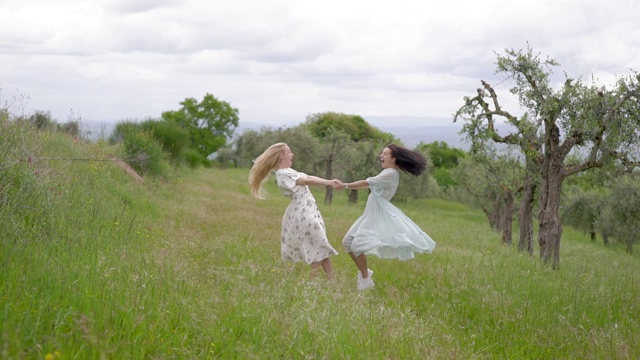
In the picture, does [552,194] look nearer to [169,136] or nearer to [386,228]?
[386,228]

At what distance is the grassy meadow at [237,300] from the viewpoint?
486 cm

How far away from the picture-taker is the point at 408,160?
30.9ft

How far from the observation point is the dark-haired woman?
934cm

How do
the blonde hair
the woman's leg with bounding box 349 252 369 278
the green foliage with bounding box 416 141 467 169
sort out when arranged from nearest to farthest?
the woman's leg with bounding box 349 252 369 278
the blonde hair
the green foliage with bounding box 416 141 467 169

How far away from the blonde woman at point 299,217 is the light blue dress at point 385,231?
1.77 ft

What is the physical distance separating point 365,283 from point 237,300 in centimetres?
337

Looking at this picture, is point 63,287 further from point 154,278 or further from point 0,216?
point 0,216

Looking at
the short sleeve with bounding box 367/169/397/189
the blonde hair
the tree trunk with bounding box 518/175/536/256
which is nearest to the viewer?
the short sleeve with bounding box 367/169/397/189

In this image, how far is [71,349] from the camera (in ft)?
13.9

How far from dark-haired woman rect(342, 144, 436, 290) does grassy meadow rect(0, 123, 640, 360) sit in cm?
58

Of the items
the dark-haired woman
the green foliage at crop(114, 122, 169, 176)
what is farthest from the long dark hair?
the green foliage at crop(114, 122, 169, 176)

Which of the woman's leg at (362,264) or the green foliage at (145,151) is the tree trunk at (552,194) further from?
the green foliage at (145,151)

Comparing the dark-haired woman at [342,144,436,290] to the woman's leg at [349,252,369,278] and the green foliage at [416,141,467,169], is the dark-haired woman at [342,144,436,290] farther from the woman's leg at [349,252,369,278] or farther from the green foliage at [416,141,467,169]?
the green foliage at [416,141,467,169]

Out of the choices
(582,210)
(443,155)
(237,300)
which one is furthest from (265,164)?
(443,155)
